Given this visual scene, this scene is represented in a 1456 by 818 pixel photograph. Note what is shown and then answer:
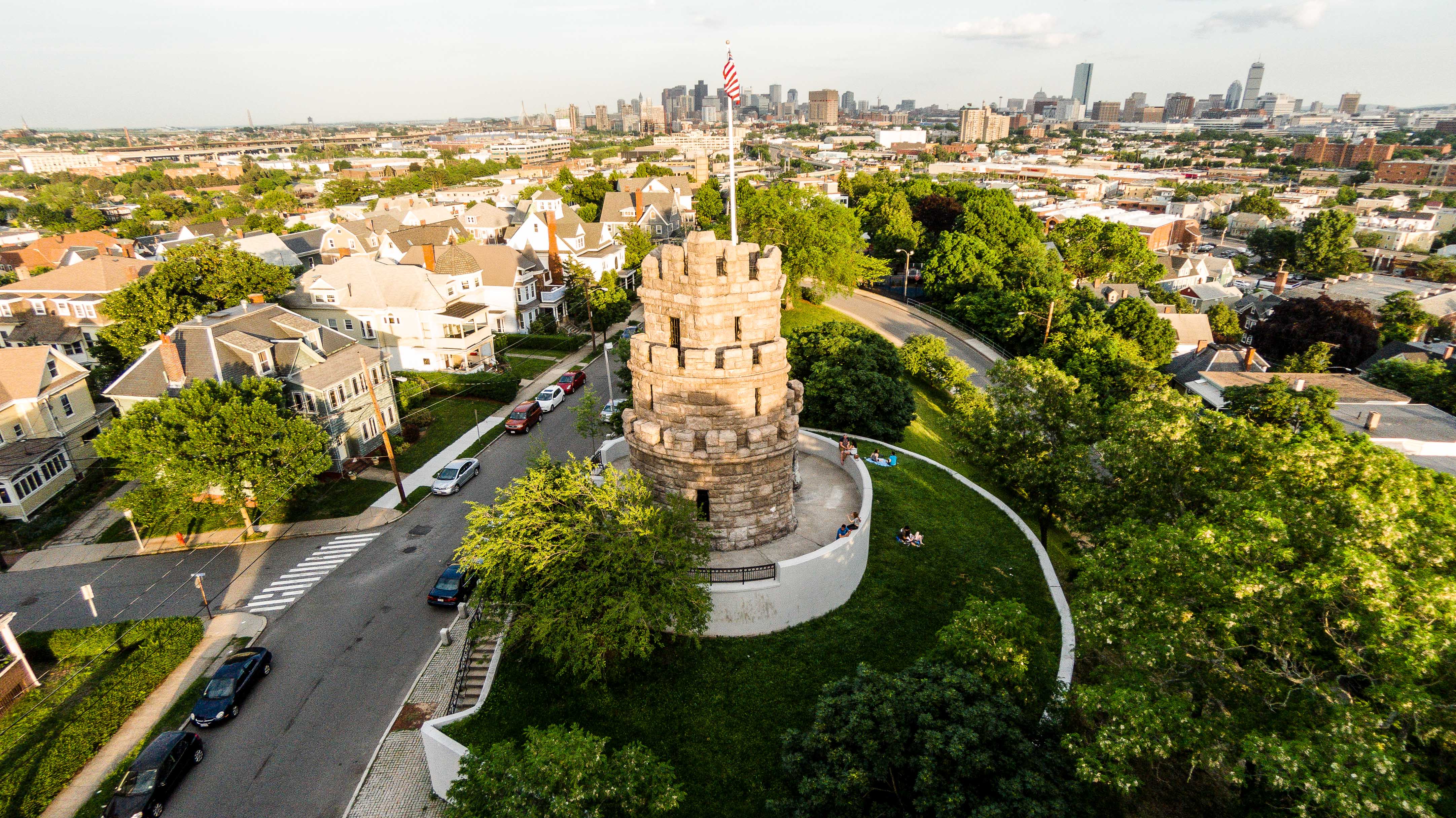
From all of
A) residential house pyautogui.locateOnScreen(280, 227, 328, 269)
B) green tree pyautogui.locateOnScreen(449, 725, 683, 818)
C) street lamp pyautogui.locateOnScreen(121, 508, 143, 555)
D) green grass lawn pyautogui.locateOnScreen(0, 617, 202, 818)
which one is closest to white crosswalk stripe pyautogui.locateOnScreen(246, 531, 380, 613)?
green grass lawn pyautogui.locateOnScreen(0, 617, 202, 818)

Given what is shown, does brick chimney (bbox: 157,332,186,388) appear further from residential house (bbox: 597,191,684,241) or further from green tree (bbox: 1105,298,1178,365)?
green tree (bbox: 1105,298,1178,365)

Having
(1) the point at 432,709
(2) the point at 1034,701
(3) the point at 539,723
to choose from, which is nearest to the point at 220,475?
(1) the point at 432,709

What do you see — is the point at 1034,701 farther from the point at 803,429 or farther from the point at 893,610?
the point at 803,429

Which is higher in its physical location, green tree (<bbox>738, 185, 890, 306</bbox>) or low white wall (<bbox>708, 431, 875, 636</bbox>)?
green tree (<bbox>738, 185, 890, 306</bbox>)

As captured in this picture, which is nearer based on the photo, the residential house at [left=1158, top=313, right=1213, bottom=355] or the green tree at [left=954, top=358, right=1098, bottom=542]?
the green tree at [left=954, top=358, right=1098, bottom=542]

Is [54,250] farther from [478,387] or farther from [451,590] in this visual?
[451,590]
